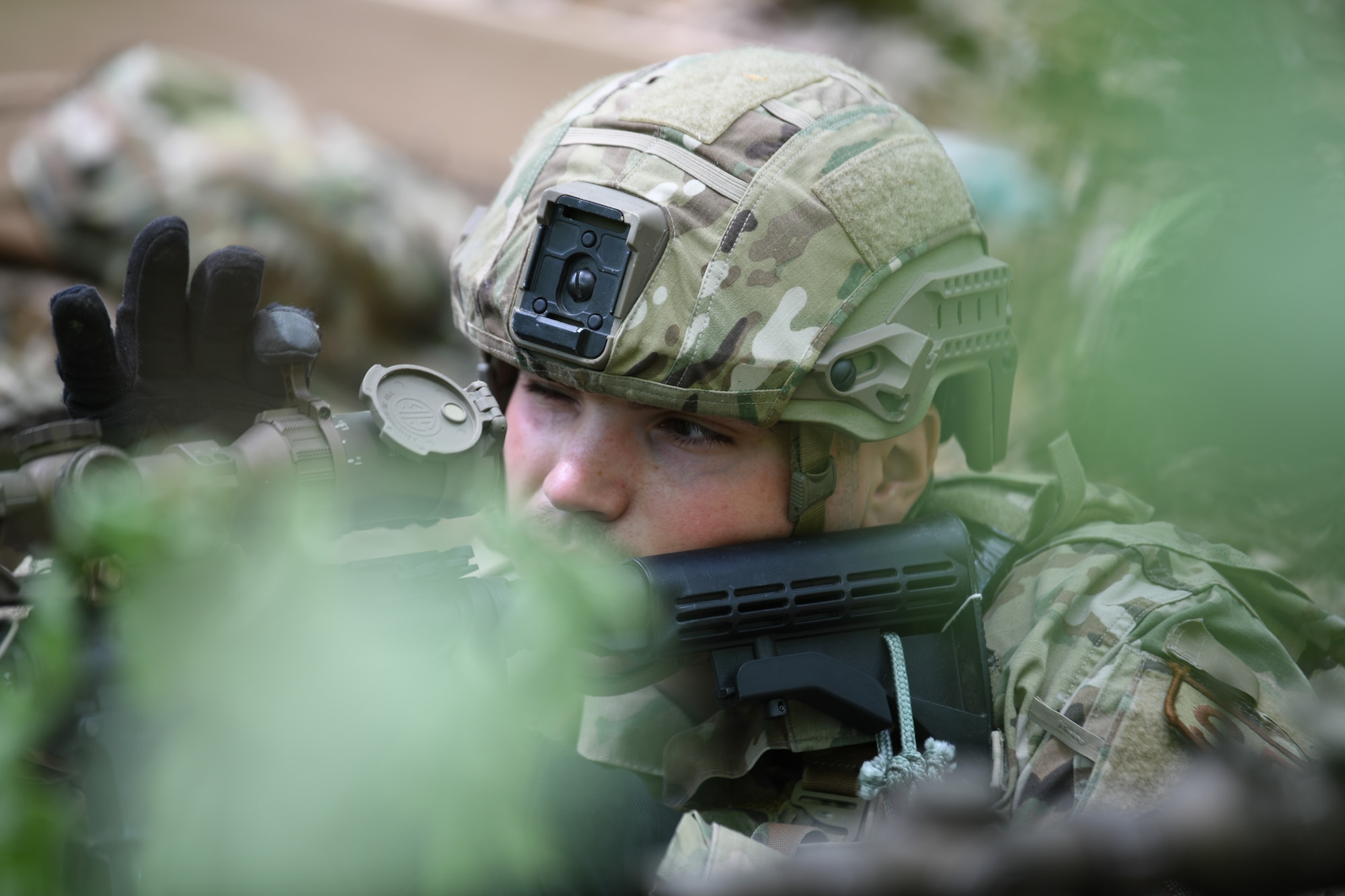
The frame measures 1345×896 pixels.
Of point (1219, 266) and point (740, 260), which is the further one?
point (740, 260)

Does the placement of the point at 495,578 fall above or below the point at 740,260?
below

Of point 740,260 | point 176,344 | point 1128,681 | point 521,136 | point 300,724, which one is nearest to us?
point 300,724

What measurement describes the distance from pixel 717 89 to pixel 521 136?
3947mm

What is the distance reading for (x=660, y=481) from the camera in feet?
6.23

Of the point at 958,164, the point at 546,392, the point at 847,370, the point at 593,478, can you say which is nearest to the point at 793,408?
the point at 847,370

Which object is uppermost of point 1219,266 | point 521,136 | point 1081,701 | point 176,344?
point 1219,266

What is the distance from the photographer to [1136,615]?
176cm

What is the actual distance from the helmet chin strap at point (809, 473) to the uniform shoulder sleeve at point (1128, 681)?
0.39 metres

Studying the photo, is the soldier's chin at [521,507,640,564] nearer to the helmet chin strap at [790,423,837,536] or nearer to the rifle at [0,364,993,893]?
the rifle at [0,364,993,893]

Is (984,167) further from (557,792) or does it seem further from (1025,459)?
(557,792)

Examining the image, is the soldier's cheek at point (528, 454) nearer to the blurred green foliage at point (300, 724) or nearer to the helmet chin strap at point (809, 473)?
the helmet chin strap at point (809, 473)

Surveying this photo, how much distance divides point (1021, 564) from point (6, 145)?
14.3 ft

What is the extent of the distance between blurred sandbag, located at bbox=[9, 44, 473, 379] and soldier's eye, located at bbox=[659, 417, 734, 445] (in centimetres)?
283

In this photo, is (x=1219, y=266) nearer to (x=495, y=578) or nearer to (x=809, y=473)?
(x=809, y=473)
